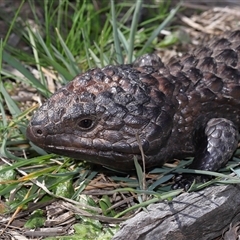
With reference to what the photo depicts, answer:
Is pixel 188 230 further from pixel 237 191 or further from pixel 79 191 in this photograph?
pixel 79 191

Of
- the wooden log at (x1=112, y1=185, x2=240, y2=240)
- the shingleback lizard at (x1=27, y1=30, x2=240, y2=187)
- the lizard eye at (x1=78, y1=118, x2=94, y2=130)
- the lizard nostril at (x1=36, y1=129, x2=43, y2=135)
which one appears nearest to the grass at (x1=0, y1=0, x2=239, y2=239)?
the wooden log at (x1=112, y1=185, x2=240, y2=240)

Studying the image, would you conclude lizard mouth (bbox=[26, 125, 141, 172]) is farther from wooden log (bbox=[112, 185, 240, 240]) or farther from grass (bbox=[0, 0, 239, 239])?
wooden log (bbox=[112, 185, 240, 240])

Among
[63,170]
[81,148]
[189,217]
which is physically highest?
[81,148]

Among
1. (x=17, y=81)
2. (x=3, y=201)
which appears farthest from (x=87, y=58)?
(x=3, y=201)

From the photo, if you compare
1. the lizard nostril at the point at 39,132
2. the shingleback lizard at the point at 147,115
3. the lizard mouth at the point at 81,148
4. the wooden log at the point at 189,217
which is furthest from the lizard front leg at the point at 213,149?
the lizard nostril at the point at 39,132

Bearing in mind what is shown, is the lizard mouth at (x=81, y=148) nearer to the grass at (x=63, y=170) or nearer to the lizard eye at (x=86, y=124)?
the lizard eye at (x=86, y=124)

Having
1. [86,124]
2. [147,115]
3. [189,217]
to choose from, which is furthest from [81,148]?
[189,217]

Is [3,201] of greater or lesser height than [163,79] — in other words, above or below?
below

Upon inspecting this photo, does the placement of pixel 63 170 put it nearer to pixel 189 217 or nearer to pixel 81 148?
pixel 81 148
